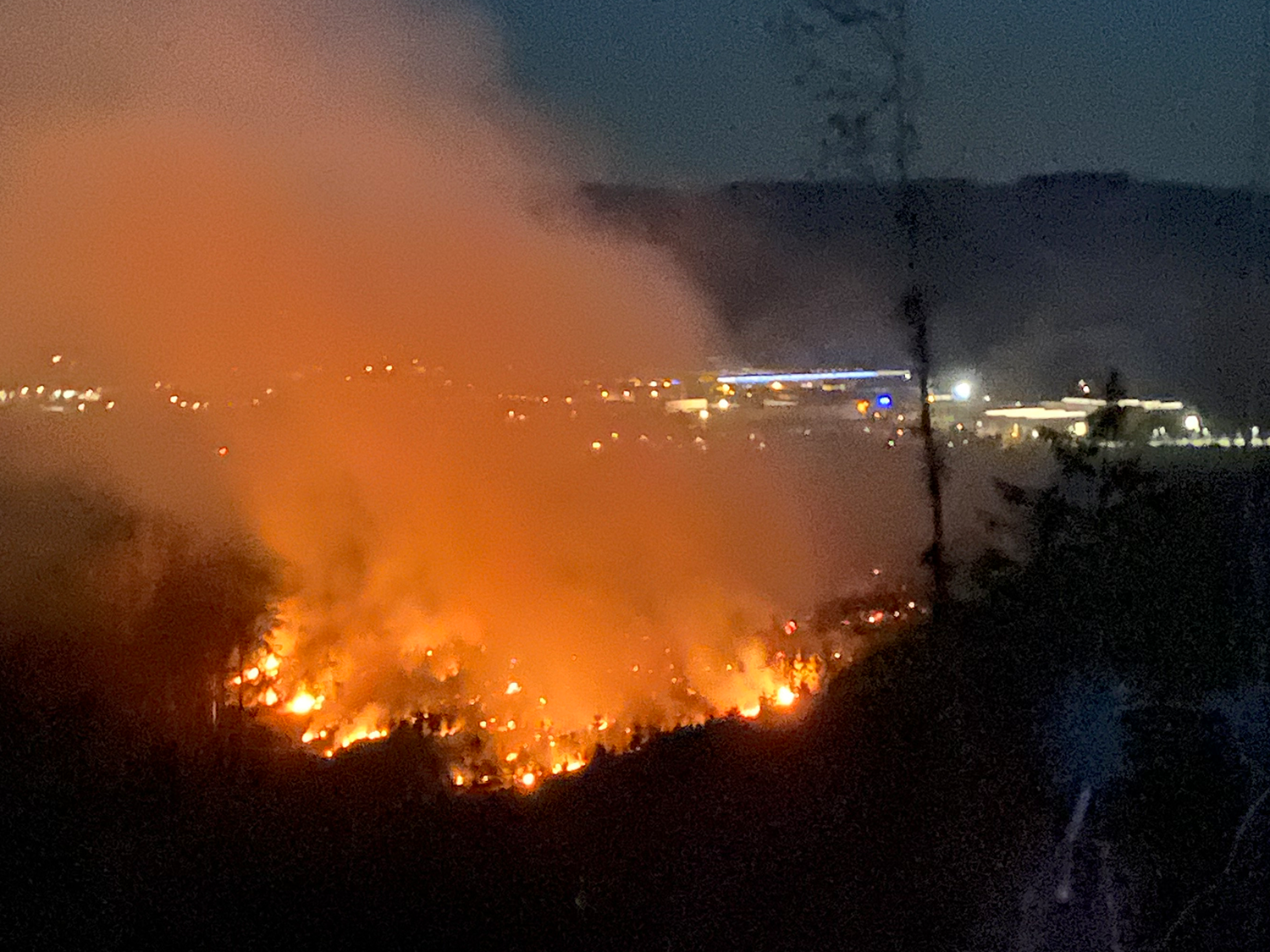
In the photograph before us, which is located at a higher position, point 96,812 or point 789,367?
point 789,367

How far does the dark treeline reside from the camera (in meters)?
3.85

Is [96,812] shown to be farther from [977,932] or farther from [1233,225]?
[1233,225]

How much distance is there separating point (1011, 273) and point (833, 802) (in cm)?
571

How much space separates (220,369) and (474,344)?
7.94 ft

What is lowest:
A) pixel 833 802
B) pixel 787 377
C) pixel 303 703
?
pixel 833 802

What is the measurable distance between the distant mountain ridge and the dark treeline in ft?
3.70

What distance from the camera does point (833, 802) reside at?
4473 mm

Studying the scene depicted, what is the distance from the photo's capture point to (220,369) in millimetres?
9750

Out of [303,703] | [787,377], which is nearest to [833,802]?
[303,703]

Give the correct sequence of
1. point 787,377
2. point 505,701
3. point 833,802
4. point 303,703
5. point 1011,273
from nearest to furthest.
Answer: point 833,802 → point 303,703 → point 505,701 → point 1011,273 → point 787,377

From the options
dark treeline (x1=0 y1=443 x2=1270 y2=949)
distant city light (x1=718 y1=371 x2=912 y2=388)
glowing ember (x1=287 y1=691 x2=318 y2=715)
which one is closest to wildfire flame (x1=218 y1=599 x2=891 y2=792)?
glowing ember (x1=287 y1=691 x2=318 y2=715)

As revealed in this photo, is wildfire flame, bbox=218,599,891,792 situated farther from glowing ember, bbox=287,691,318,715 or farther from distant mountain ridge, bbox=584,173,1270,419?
distant mountain ridge, bbox=584,173,1270,419

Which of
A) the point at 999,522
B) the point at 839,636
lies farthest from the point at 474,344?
the point at 999,522

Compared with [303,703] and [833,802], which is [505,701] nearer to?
[303,703]
